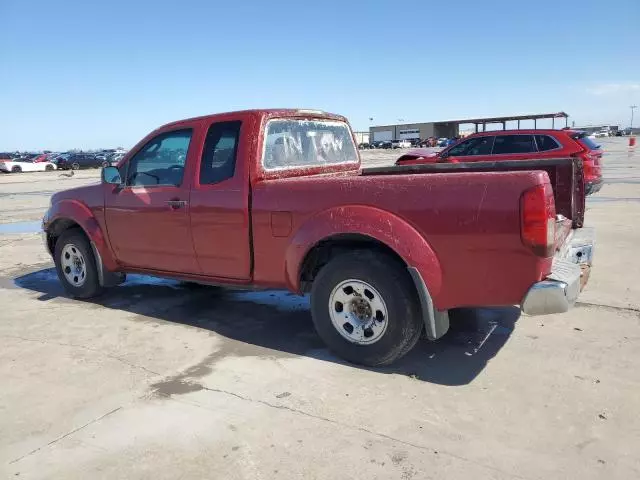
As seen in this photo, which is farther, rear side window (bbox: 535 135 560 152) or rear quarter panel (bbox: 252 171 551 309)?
rear side window (bbox: 535 135 560 152)

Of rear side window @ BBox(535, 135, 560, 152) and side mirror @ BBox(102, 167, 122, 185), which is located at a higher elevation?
rear side window @ BBox(535, 135, 560, 152)

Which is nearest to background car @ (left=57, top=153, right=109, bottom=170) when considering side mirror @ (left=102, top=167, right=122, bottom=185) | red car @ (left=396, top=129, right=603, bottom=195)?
red car @ (left=396, top=129, right=603, bottom=195)

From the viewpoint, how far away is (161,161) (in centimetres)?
513

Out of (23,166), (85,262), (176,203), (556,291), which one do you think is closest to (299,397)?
(556,291)

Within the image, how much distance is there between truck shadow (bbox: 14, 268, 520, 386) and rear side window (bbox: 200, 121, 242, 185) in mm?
1398

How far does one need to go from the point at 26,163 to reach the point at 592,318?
46.3m

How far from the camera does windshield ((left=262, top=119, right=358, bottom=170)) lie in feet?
15.1

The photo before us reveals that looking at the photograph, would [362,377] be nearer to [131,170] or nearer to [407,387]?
[407,387]

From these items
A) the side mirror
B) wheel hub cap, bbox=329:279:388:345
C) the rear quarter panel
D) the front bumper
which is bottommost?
wheel hub cap, bbox=329:279:388:345

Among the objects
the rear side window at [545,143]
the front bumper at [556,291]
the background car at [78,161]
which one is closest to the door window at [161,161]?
the front bumper at [556,291]

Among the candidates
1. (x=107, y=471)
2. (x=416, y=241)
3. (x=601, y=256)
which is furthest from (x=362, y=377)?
(x=601, y=256)

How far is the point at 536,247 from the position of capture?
3.21 meters

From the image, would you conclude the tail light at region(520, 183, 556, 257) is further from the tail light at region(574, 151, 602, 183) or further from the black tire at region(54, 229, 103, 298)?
the tail light at region(574, 151, 602, 183)

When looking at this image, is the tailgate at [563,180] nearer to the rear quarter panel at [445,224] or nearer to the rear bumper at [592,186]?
the rear quarter panel at [445,224]
